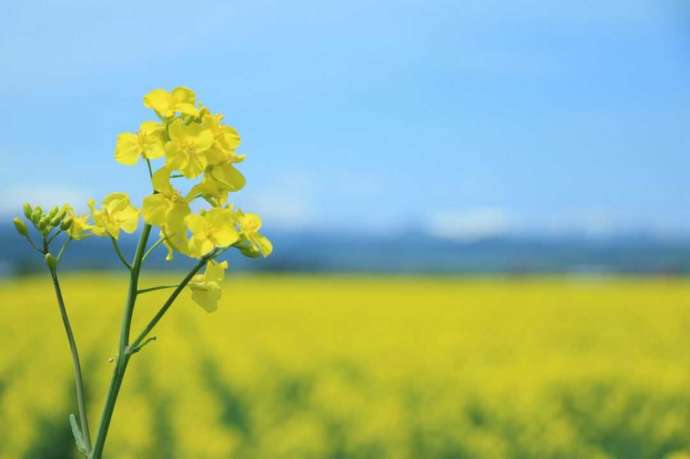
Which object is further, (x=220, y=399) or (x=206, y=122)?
(x=220, y=399)

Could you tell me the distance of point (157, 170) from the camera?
1111 mm

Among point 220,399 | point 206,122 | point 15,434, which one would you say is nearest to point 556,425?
point 220,399

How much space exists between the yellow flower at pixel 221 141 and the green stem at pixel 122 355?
0.48 feet

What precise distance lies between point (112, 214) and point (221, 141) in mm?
211

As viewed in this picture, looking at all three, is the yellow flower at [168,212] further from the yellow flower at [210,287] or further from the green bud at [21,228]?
the green bud at [21,228]

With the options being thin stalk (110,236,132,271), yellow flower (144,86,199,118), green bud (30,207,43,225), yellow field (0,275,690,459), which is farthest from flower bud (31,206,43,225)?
yellow field (0,275,690,459)

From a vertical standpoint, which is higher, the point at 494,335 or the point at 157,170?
the point at 157,170

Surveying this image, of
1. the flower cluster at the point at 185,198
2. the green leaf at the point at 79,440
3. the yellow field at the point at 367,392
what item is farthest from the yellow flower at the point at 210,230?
the yellow field at the point at 367,392

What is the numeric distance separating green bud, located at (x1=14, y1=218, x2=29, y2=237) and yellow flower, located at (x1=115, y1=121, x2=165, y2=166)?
6.8 inches

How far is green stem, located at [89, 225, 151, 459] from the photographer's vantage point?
1.05 m

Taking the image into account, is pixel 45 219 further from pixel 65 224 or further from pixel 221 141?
pixel 221 141

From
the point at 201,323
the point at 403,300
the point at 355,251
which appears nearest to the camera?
the point at 201,323

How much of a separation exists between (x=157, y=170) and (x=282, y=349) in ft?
20.6

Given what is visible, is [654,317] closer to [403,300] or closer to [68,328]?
[403,300]
